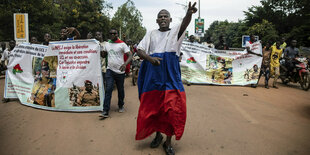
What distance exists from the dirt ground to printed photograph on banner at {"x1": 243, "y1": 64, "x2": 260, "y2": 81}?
2.87 meters

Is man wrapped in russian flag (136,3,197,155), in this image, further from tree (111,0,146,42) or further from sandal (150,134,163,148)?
tree (111,0,146,42)

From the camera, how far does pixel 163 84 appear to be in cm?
288

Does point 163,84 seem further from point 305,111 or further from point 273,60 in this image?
point 273,60

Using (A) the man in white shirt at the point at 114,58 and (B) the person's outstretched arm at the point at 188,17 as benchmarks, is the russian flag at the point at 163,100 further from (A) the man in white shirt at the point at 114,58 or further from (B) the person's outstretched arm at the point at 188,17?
(A) the man in white shirt at the point at 114,58

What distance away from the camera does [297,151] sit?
3.06 m

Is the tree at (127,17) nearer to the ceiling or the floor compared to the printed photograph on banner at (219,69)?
nearer to the ceiling

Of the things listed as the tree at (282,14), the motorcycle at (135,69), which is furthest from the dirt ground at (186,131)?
the tree at (282,14)

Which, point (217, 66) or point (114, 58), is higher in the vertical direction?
point (114, 58)

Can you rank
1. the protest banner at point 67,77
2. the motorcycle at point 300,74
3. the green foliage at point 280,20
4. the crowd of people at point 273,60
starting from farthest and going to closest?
1. the green foliage at point 280,20
2. the crowd of people at point 273,60
3. the motorcycle at point 300,74
4. the protest banner at point 67,77

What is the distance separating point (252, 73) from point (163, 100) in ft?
21.9

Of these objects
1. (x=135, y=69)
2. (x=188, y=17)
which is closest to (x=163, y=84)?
(x=188, y=17)

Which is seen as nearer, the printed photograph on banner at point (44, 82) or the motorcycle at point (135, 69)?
the printed photograph on banner at point (44, 82)

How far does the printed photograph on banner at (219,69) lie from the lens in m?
8.62

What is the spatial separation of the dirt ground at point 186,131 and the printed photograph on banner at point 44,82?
248 millimetres
